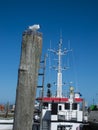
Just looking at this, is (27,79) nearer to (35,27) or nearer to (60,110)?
(35,27)

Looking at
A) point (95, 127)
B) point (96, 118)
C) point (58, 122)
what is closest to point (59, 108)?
point (58, 122)

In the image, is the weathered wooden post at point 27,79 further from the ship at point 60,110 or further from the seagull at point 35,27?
the ship at point 60,110

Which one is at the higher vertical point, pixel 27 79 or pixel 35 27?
pixel 35 27

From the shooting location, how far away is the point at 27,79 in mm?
4387

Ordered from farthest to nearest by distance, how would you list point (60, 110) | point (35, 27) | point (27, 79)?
point (60, 110) < point (35, 27) < point (27, 79)

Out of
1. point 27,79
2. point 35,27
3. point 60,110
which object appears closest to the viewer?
point 27,79

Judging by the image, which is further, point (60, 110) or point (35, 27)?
point (60, 110)

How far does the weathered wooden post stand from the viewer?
14.3 ft

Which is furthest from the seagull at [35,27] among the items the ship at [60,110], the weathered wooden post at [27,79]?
the ship at [60,110]

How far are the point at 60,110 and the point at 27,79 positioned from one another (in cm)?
1893

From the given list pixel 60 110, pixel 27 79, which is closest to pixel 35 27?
pixel 27 79

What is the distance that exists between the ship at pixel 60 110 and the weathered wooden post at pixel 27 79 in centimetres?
1530

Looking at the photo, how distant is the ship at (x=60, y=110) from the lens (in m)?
20.8

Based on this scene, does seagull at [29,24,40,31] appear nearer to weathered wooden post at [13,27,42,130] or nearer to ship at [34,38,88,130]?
weathered wooden post at [13,27,42,130]
